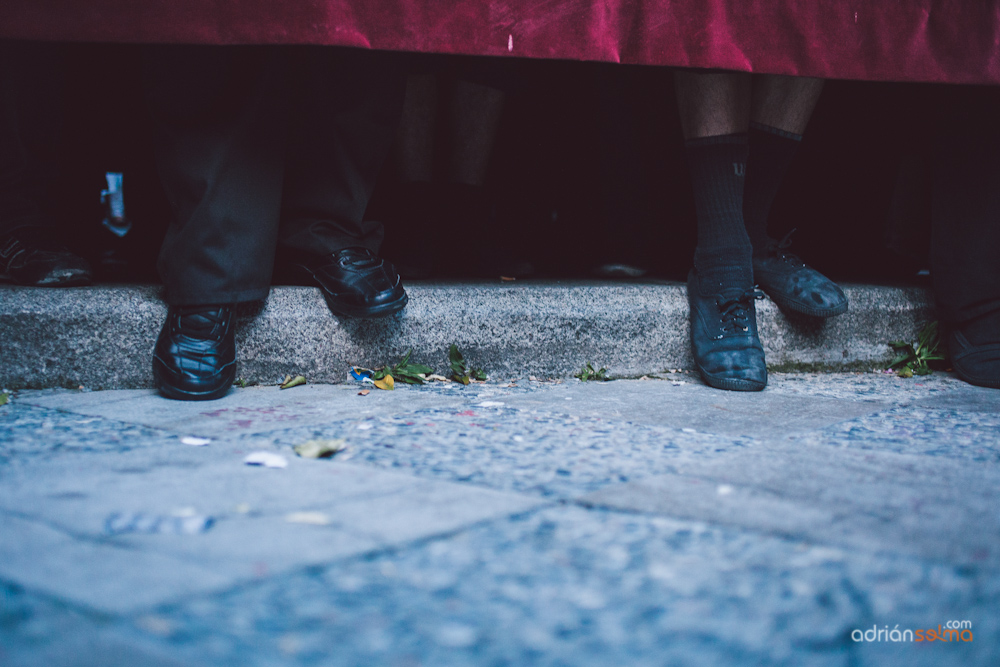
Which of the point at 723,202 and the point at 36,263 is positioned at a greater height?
the point at 723,202

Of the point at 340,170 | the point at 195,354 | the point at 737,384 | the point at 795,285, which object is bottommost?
the point at 737,384

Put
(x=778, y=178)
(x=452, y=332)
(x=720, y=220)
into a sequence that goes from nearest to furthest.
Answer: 1. (x=452, y=332)
2. (x=720, y=220)
3. (x=778, y=178)

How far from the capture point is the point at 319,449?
3.51 ft

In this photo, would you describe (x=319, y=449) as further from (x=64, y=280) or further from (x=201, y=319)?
(x=64, y=280)

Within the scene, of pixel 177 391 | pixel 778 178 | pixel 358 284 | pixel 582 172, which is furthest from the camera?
pixel 582 172

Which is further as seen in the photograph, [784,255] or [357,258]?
[784,255]

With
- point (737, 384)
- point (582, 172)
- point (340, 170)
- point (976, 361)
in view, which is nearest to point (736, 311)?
point (737, 384)

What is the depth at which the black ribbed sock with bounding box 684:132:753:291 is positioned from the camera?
183 centimetres

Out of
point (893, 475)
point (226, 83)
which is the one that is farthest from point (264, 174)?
point (893, 475)

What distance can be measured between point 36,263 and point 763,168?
5.81ft

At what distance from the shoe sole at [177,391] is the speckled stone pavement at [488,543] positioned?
4.9 inches

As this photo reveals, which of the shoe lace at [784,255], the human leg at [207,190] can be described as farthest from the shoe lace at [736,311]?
the human leg at [207,190]

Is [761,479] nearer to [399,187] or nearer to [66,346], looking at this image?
[66,346]

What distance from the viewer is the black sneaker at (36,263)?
1.63m
